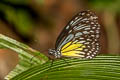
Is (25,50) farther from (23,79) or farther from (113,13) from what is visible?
(113,13)

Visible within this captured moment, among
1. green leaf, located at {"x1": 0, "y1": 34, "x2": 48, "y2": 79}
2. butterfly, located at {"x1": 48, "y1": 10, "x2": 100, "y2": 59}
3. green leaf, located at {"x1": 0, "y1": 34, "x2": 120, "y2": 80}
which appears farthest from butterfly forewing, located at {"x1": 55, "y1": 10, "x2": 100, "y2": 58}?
green leaf, located at {"x1": 0, "y1": 34, "x2": 120, "y2": 80}

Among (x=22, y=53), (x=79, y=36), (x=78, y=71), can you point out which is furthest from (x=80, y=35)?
(x=78, y=71)

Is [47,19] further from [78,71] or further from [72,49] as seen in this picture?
[78,71]

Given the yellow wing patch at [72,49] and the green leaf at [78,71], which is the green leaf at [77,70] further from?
the yellow wing patch at [72,49]

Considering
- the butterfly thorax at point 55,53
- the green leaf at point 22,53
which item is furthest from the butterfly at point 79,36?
the green leaf at point 22,53

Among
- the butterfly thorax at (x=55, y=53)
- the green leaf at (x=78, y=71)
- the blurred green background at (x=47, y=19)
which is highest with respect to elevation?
the blurred green background at (x=47, y=19)

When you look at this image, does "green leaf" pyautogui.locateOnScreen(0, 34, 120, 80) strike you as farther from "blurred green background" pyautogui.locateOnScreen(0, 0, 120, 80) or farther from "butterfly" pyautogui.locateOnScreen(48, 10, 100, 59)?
"blurred green background" pyautogui.locateOnScreen(0, 0, 120, 80)
